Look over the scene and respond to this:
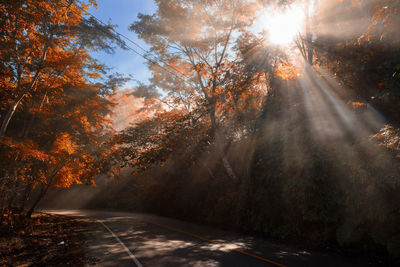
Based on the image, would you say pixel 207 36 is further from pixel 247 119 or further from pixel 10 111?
pixel 10 111

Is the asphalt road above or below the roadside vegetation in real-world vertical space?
below

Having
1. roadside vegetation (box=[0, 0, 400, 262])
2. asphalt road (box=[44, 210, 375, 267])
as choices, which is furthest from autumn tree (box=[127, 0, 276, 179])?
asphalt road (box=[44, 210, 375, 267])

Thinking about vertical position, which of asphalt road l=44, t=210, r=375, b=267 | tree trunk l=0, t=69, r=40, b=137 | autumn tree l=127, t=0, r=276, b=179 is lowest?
asphalt road l=44, t=210, r=375, b=267

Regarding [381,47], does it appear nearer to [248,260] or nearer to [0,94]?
[248,260]

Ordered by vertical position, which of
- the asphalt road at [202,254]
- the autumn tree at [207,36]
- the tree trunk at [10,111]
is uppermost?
the autumn tree at [207,36]

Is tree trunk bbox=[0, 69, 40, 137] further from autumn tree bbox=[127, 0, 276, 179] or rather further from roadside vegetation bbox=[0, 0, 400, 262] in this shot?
autumn tree bbox=[127, 0, 276, 179]

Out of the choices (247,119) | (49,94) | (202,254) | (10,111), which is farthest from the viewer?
(247,119)

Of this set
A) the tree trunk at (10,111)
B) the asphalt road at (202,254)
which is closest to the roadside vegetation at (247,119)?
the tree trunk at (10,111)

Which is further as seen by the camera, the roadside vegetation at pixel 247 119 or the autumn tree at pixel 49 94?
the autumn tree at pixel 49 94

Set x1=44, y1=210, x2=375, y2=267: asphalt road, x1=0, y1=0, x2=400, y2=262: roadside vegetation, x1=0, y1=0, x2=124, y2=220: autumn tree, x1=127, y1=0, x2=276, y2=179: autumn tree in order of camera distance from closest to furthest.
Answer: x1=44, y1=210, x2=375, y2=267: asphalt road, x1=0, y1=0, x2=400, y2=262: roadside vegetation, x1=0, y1=0, x2=124, y2=220: autumn tree, x1=127, y1=0, x2=276, y2=179: autumn tree

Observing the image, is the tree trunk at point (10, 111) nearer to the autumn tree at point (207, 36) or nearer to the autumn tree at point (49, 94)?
the autumn tree at point (49, 94)

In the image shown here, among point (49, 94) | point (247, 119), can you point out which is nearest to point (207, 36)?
point (247, 119)

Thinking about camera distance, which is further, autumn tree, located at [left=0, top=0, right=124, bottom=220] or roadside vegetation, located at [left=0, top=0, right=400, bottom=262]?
autumn tree, located at [left=0, top=0, right=124, bottom=220]

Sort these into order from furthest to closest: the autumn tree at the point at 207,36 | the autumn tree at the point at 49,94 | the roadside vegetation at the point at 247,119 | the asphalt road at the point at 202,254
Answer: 1. the autumn tree at the point at 207,36
2. the autumn tree at the point at 49,94
3. the roadside vegetation at the point at 247,119
4. the asphalt road at the point at 202,254
